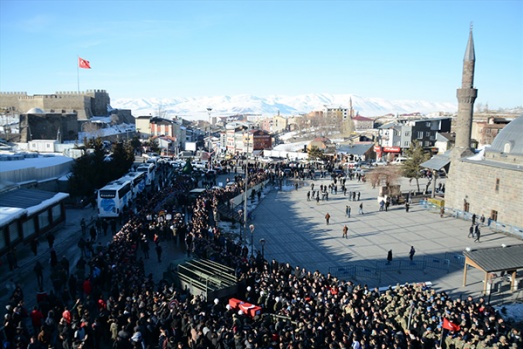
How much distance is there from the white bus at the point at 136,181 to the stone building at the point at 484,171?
2229 centimetres

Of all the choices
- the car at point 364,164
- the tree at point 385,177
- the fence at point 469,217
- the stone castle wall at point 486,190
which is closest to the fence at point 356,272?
the fence at point 469,217

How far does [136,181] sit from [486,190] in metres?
23.2

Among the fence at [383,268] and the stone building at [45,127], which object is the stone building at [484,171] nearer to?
the fence at [383,268]

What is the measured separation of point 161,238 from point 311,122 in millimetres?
112634

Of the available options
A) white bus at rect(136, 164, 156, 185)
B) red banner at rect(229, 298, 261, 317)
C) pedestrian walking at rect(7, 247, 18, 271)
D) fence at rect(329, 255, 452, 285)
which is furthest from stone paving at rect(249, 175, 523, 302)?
pedestrian walking at rect(7, 247, 18, 271)

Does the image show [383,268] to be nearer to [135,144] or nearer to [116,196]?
[116,196]

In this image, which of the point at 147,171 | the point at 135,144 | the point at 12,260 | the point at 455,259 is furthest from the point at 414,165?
the point at 135,144

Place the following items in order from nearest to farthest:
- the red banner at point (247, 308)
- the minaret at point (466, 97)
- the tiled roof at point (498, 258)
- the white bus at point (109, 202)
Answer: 1. the red banner at point (247, 308)
2. the tiled roof at point (498, 258)
3. the white bus at point (109, 202)
4. the minaret at point (466, 97)

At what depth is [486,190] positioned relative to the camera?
89.9 feet

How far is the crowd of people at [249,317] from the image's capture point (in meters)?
9.38

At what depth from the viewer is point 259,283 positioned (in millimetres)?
13281

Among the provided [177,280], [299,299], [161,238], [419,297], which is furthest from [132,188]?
[419,297]

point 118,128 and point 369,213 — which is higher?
point 118,128

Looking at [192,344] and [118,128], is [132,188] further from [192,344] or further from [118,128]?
[118,128]
